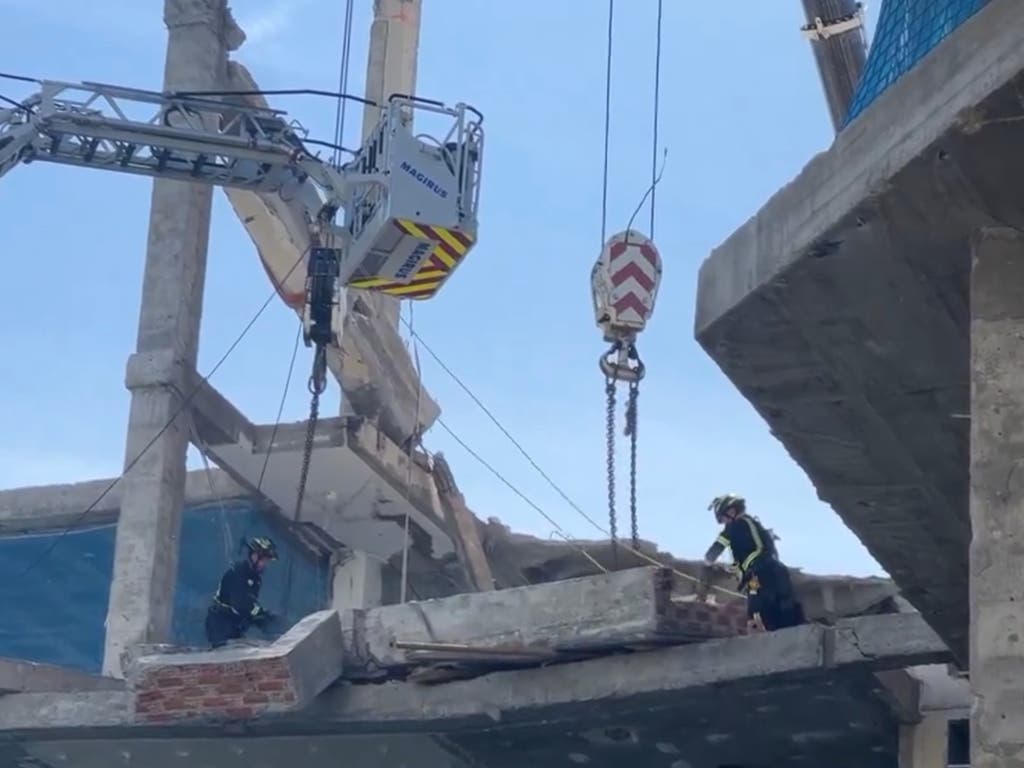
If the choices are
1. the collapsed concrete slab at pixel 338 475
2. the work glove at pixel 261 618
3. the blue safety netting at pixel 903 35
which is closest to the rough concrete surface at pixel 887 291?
the blue safety netting at pixel 903 35

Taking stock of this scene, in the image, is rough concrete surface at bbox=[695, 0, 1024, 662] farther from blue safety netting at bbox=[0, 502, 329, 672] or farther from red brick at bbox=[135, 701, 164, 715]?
blue safety netting at bbox=[0, 502, 329, 672]

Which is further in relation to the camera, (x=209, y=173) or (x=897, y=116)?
(x=209, y=173)

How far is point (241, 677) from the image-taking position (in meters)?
14.1

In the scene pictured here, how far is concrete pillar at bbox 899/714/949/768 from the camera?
13062 mm

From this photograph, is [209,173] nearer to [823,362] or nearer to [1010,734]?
[823,362]

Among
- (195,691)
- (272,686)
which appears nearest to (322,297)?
(195,691)

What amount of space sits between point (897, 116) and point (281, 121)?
13344 mm

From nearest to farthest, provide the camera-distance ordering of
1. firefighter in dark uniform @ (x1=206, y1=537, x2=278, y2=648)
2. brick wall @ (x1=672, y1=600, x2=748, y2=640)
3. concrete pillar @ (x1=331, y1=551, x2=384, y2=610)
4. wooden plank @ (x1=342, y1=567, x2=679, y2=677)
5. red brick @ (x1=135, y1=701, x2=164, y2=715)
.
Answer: wooden plank @ (x1=342, y1=567, x2=679, y2=677) → brick wall @ (x1=672, y1=600, x2=748, y2=640) → red brick @ (x1=135, y1=701, x2=164, y2=715) → firefighter in dark uniform @ (x1=206, y1=537, x2=278, y2=648) → concrete pillar @ (x1=331, y1=551, x2=384, y2=610)

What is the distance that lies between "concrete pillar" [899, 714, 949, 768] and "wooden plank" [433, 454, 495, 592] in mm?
6355

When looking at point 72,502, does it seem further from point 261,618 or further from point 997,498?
point 997,498

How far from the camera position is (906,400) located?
8000 mm

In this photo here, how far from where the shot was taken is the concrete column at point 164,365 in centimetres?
1966

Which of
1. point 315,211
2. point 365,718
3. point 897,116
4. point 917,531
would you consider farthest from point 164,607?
point 897,116

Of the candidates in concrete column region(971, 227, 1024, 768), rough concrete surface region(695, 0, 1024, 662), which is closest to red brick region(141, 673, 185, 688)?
rough concrete surface region(695, 0, 1024, 662)
